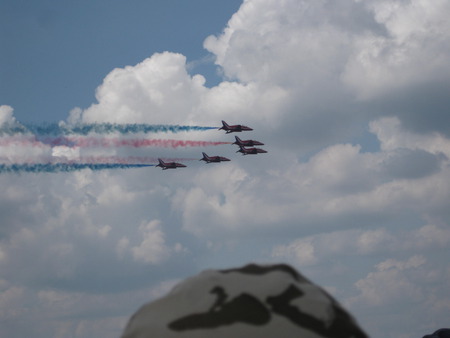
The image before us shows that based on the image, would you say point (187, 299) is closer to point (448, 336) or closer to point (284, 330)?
point (284, 330)

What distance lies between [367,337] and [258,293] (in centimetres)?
163

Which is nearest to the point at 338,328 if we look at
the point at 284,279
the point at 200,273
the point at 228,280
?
the point at 284,279

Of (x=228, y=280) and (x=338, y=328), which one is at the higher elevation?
A: (x=228, y=280)

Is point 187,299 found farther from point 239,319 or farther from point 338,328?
point 338,328

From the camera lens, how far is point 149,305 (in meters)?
8.99

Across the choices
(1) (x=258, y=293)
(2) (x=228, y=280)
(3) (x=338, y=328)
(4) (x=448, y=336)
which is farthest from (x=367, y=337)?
(4) (x=448, y=336)

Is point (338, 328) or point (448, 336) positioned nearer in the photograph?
point (338, 328)

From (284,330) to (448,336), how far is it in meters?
31.5

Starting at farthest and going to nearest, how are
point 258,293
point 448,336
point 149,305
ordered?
1. point 448,336
2. point 149,305
3. point 258,293

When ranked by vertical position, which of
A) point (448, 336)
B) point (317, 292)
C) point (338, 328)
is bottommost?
point (448, 336)

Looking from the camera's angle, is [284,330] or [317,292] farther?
[317,292]

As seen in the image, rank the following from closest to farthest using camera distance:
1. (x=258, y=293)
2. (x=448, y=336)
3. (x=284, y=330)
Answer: (x=284, y=330), (x=258, y=293), (x=448, y=336)

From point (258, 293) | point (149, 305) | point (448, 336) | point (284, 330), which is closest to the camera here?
point (284, 330)

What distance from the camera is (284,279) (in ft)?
28.5
